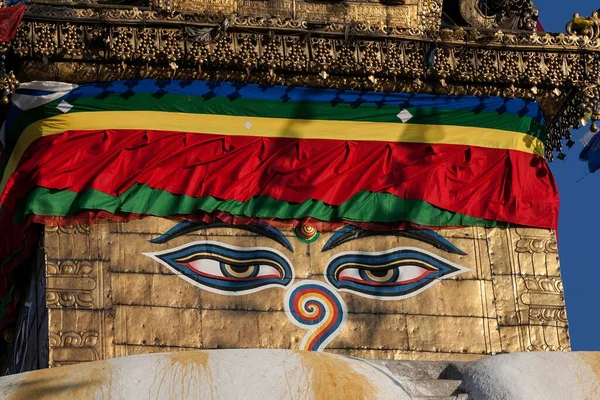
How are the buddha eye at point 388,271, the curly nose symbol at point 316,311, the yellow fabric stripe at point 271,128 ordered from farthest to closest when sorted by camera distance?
1. the yellow fabric stripe at point 271,128
2. the buddha eye at point 388,271
3. the curly nose symbol at point 316,311

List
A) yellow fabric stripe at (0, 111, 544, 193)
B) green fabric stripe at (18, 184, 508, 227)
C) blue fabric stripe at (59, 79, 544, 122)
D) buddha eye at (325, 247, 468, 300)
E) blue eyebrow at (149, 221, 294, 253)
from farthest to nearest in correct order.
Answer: blue fabric stripe at (59, 79, 544, 122) → yellow fabric stripe at (0, 111, 544, 193) → buddha eye at (325, 247, 468, 300) → blue eyebrow at (149, 221, 294, 253) → green fabric stripe at (18, 184, 508, 227)

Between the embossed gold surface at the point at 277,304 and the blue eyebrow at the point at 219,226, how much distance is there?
5 cm

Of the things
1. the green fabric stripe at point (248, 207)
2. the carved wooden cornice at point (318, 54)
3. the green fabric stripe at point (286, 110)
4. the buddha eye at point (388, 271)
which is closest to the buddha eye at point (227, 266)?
the green fabric stripe at point (248, 207)

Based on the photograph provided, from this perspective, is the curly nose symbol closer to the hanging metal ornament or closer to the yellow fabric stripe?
the yellow fabric stripe

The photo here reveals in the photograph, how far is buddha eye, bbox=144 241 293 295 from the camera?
19219mm

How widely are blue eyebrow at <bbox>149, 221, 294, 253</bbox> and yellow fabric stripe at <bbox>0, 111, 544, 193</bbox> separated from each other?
1.03m

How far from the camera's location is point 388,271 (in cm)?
1972

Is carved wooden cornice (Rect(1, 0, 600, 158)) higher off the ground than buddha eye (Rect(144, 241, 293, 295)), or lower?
higher

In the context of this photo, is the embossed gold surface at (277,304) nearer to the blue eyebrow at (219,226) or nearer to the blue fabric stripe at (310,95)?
the blue eyebrow at (219,226)

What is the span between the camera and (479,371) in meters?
14.6

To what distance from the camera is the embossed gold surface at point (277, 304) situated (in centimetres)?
1880

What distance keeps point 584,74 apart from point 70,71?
540 cm

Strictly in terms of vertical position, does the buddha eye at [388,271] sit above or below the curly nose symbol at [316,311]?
above

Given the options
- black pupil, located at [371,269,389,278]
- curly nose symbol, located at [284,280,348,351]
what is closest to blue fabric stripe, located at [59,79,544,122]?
black pupil, located at [371,269,389,278]
